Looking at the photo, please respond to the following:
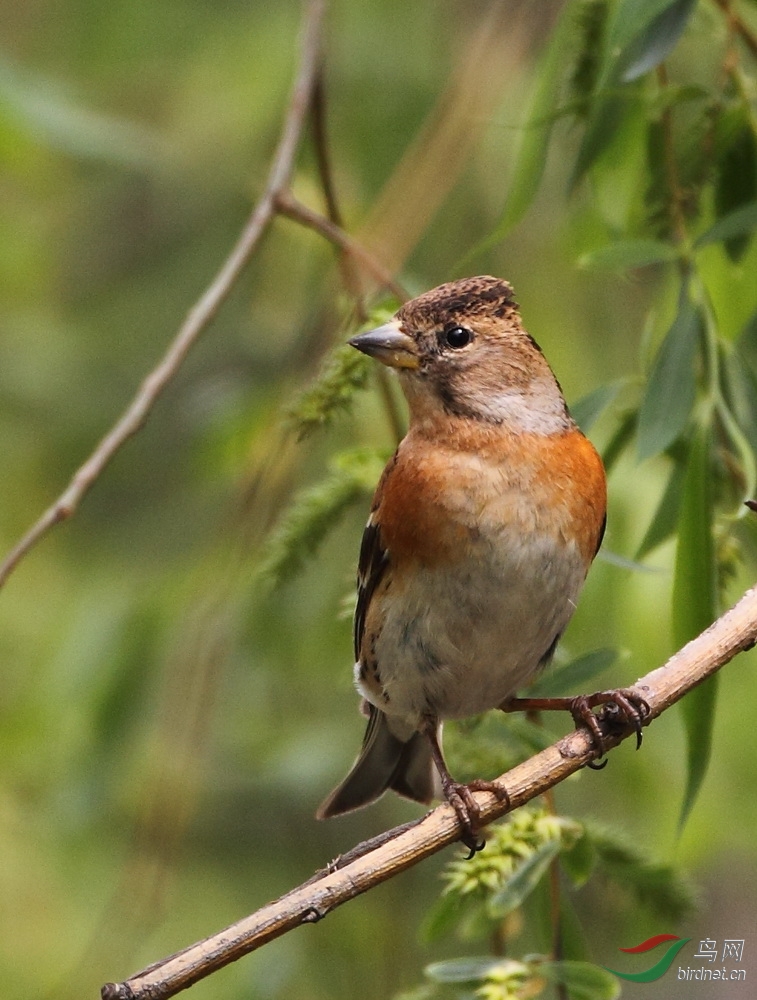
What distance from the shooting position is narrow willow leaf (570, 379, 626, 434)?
10.6ft

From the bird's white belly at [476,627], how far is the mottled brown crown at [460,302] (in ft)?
1.94

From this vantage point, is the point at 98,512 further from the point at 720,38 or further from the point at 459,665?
the point at 720,38

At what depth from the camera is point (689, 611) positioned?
2.81 m

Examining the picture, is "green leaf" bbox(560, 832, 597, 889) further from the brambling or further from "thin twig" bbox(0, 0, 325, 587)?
"thin twig" bbox(0, 0, 325, 587)

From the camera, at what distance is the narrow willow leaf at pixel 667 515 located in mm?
3053

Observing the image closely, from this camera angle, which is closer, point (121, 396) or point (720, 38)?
point (720, 38)

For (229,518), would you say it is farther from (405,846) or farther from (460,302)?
(405,846)

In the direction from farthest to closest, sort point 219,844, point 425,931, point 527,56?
point 527,56, point 219,844, point 425,931

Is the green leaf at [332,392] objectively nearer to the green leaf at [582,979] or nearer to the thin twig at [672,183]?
the thin twig at [672,183]

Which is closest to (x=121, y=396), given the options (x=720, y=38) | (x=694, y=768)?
(x=720, y=38)

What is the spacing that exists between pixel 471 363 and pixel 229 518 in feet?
2.96

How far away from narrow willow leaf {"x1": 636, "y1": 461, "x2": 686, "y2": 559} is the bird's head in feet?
1.10

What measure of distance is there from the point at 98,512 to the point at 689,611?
2.69 meters

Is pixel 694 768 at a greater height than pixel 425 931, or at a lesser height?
greater
